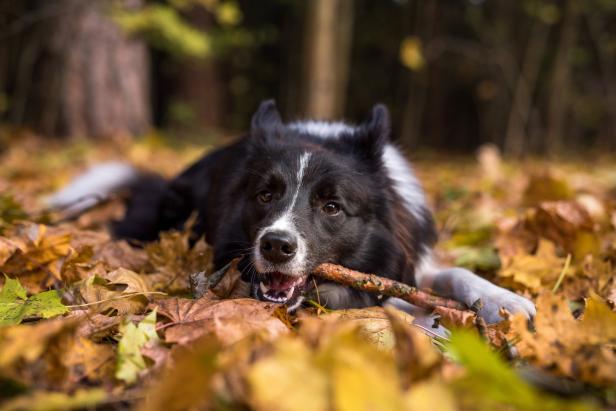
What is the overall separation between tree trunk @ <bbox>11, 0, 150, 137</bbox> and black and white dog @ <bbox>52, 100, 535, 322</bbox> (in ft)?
18.2

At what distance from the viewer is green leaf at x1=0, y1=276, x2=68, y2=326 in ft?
6.40

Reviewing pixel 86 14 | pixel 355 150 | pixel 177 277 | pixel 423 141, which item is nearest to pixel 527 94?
pixel 423 141

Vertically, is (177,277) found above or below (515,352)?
below

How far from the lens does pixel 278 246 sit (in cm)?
254

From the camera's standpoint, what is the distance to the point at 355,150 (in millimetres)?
3260

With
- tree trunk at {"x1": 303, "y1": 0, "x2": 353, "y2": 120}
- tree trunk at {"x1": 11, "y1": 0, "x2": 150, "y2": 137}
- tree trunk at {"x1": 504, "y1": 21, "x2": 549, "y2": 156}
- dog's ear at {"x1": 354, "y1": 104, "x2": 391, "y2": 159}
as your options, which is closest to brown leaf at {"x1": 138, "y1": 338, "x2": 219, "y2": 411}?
dog's ear at {"x1": 354, "y1": 104, "x2": 391, "y2": 159}

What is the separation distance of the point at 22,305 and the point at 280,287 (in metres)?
1.09

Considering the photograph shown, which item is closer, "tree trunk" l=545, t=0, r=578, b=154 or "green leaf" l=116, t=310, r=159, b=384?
"green leaf" l=116, t=310, r=159, b=384

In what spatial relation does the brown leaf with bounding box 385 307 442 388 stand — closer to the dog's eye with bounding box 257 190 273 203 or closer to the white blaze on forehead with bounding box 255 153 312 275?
the white blaze on forehead with bounding box 255 153 312 275

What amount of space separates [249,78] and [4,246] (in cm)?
2089

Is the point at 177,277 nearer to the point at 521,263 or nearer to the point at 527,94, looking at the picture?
the point at 521,263

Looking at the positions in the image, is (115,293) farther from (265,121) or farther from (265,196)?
(265,121)

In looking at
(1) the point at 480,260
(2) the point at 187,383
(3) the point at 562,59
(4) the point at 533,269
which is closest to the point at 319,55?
(1) the point at 480,260

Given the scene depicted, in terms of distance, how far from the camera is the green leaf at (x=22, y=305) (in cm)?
195
